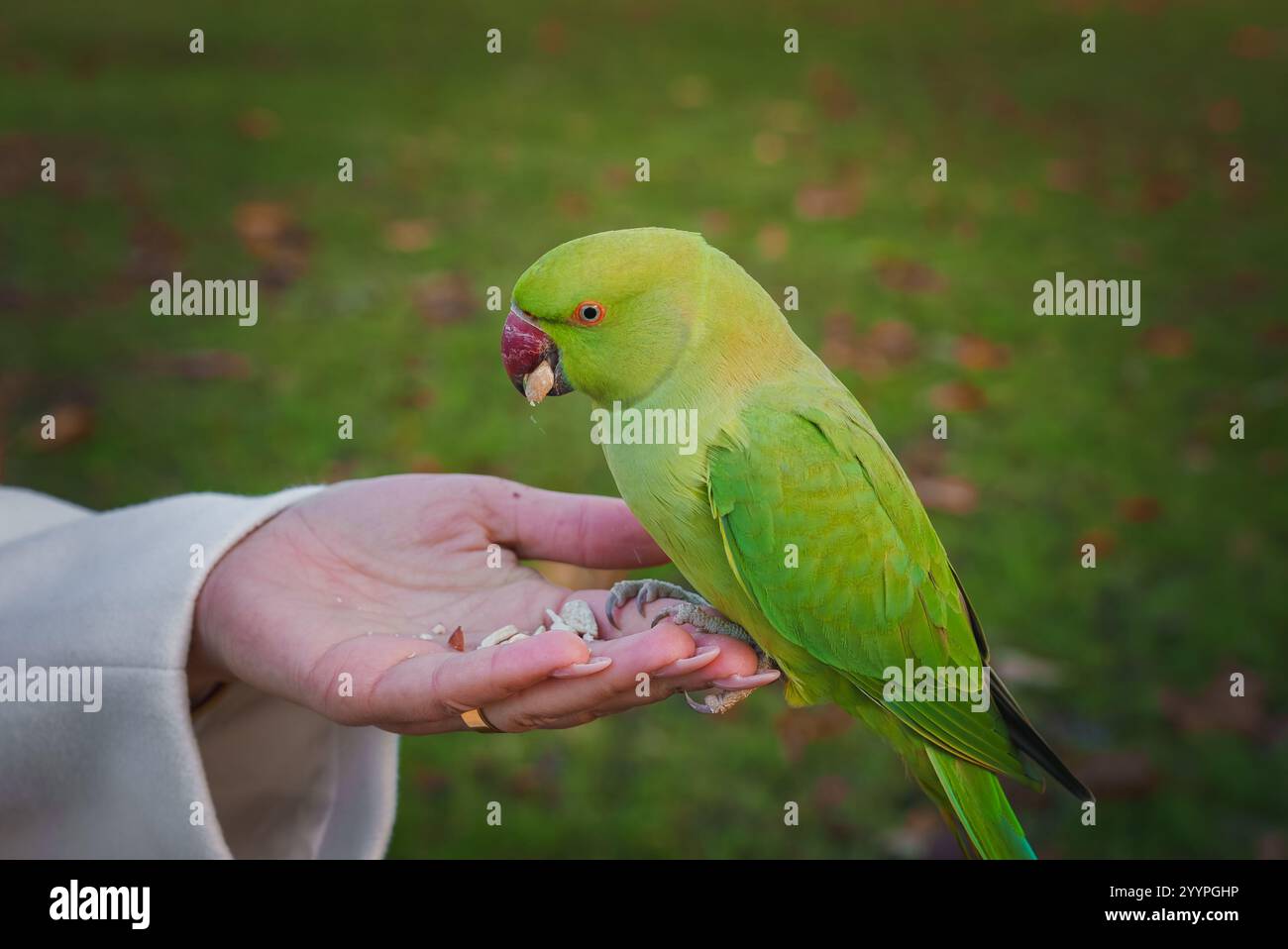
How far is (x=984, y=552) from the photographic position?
5.05 meters

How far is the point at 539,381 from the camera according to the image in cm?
278

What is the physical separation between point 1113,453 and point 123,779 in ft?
15.3

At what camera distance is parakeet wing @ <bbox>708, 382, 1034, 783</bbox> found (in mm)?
2578

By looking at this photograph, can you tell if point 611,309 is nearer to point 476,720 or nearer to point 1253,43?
point 476,720

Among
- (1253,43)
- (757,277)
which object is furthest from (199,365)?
(1253,43)

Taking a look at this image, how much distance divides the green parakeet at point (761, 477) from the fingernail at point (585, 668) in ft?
1.46

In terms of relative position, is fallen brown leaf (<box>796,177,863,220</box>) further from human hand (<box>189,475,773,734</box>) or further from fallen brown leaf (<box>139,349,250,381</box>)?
human hand (<box>189,475,773,734</box>)

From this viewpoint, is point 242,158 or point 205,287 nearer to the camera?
point 205,287

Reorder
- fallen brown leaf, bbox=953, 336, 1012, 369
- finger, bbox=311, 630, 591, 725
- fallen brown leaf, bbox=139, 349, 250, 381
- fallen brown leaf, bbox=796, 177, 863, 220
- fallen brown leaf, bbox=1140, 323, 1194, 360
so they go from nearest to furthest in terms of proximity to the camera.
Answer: finger, bbox=311, 630, 591, 725 → fallen brown leaf, bbox=139, 349, 250, 381 → fallen brown leaf, bbox=953, 336, 1012, 369 → fallen brown leaf, bbox=1140, 323, 1194, 360 → fallen brown leaf, bbox=796, 177, 863, 220

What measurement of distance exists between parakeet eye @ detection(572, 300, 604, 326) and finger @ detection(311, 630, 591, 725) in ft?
2.42

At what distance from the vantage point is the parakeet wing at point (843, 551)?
8.46 feet

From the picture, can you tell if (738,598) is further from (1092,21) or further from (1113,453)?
(1092,21)

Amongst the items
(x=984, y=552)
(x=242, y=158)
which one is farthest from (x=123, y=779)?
(x=242, y=158)

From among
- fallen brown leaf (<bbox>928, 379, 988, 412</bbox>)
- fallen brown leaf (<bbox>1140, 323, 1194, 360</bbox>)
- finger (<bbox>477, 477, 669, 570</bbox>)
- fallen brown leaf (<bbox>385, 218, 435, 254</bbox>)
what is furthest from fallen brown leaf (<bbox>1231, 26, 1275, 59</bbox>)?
finger (<bbox>477, 477, 669, 570</bbox>)
